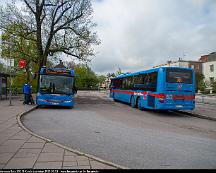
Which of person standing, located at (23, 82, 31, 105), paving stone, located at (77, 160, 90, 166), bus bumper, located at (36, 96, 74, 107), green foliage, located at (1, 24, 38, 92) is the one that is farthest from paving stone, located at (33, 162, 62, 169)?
green foliage, located at (1, 24, 38, 92)

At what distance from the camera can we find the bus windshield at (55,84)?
16609 millimetres

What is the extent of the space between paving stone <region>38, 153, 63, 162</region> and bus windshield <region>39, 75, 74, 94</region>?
11585 millimetres

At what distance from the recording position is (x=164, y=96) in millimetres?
13953

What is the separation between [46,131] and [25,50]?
19010 millimetres

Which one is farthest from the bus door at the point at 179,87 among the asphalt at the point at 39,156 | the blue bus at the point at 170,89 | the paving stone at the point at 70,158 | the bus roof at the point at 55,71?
the paving stone at the point at 70,158

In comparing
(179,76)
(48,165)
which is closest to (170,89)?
(179,76)

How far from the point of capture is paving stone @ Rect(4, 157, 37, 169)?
14.8 feet

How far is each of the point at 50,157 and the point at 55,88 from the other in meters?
11.9

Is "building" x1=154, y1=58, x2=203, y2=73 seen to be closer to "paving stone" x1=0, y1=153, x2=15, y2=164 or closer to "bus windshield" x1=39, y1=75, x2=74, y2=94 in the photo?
"bus windshield" x1=39, y1=75, x2=74, y2=94

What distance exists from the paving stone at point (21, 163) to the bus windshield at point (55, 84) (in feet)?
38.8

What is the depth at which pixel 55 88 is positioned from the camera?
656 inches

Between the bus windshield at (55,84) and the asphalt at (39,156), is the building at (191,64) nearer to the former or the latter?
the bus windshield at (55,84)

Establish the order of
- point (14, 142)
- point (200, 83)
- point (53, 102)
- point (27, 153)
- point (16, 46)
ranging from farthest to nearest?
point (200, 83) → point (16, 46) → point (53, 102) → point (14, 142) → point (27, 153)

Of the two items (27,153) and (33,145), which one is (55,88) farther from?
(27,153)
